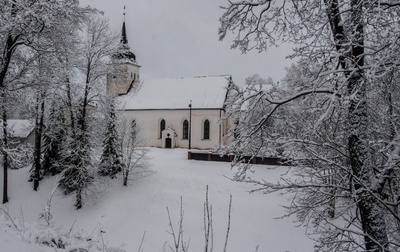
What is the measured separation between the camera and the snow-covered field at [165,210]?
15.8 metres

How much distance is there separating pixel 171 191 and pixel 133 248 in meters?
5.51

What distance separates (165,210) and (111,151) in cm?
599

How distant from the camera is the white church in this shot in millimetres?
33156

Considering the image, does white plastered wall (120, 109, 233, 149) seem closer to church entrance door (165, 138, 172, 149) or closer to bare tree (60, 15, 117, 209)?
church entrance door (165, 138, 172, 149)

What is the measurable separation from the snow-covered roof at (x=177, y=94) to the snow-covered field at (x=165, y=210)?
11197 mm

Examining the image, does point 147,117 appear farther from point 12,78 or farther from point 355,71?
point 355,71

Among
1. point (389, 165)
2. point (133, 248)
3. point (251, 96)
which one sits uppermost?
point (251, 96)

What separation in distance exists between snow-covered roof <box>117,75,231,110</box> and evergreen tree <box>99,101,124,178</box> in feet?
37.8

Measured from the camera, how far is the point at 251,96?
4.62 meters

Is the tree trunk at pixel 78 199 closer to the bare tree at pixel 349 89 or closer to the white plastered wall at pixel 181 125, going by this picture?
the white plastered wall at pixel 181 125

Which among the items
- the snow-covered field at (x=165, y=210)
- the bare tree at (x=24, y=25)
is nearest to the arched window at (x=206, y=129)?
the snow-covered field at (x=165, y=210)

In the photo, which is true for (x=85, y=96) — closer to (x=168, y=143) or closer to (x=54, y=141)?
(x=54, y=141)

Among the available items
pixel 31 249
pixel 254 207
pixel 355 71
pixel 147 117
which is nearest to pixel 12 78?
pixel 31 249

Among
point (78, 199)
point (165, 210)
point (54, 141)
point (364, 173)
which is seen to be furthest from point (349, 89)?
point (54, 141)
